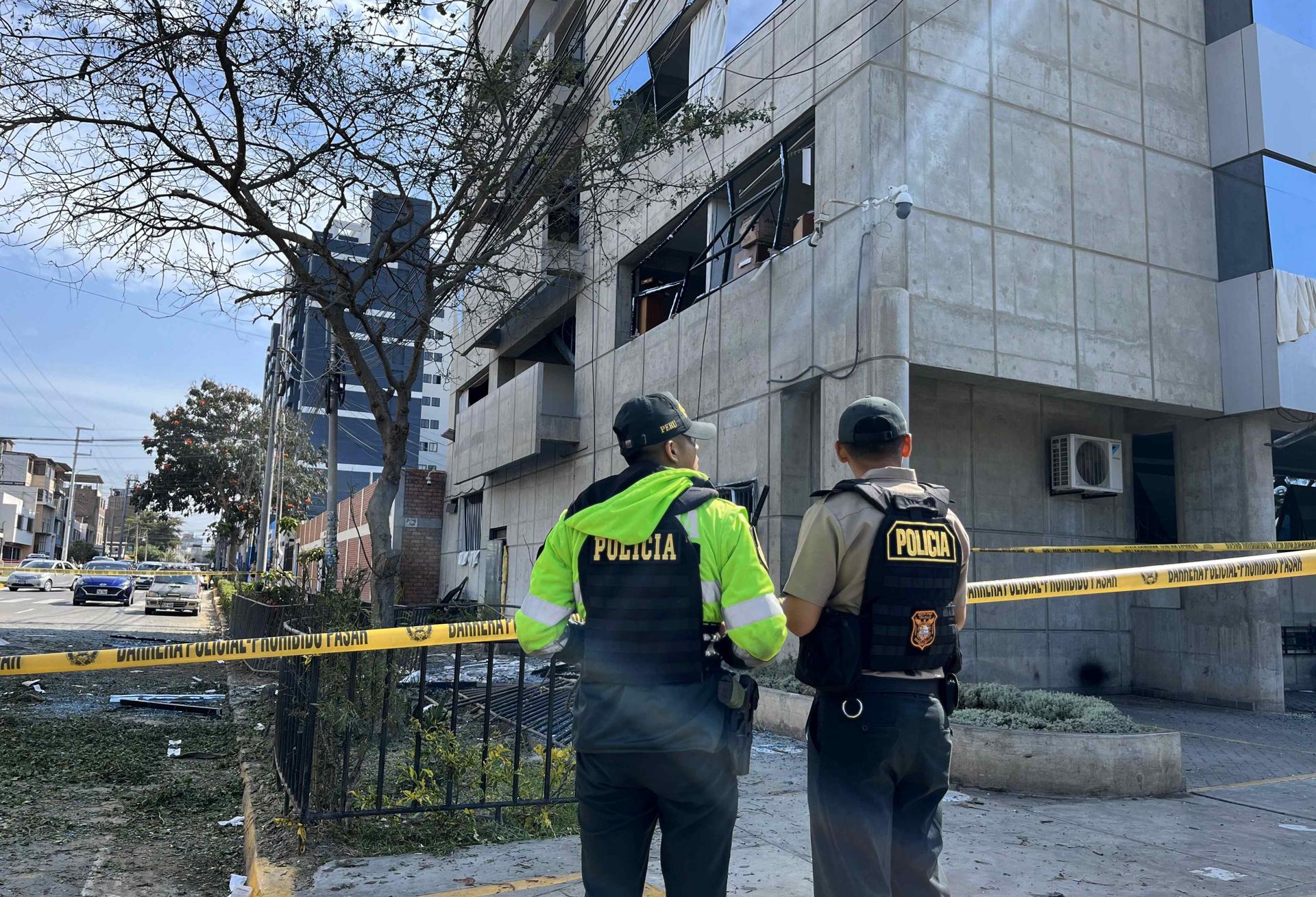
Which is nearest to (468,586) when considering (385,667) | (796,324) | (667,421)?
(796,324)

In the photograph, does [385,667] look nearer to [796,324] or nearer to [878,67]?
[796,324]

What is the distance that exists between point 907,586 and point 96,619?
27585 millimetres

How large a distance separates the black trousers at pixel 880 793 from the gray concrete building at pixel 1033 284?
6.81m

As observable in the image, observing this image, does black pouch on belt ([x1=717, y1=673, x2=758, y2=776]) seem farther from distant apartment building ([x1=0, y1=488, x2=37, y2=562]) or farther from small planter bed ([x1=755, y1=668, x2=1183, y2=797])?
distant apartment building ([x1=0, y1=488, x2=37, y2=562])

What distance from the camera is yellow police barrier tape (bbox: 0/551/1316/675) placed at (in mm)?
3854

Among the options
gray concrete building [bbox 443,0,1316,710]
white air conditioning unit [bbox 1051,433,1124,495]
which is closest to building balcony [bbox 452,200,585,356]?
gray concrete building [bbox 443,0,1316,710]

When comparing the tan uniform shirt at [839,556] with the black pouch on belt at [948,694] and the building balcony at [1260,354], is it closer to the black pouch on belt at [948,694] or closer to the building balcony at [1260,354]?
the black pouch on belt at [948,694]

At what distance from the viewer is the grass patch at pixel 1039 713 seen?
6.45 m

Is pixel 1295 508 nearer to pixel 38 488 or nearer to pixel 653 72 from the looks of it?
pixel 653 72

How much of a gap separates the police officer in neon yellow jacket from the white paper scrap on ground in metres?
3.13

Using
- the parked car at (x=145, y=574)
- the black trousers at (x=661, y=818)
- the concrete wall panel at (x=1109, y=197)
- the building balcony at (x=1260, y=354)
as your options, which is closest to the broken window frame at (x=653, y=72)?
the concrete wall panel at (x=1109, y=197)

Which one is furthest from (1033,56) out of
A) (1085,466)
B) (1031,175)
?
(1085,466)

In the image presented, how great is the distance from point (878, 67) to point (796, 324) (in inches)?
113

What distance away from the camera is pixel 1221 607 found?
39.1ft
